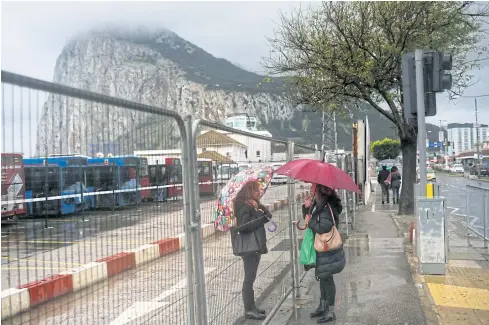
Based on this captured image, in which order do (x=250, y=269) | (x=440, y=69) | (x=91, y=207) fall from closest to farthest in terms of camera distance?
(x=91, y=207) → (x=250, y=269) → (x=440, y=69)

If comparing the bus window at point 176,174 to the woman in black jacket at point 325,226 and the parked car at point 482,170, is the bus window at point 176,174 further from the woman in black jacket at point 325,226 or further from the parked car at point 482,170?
the parked car at point 482,170

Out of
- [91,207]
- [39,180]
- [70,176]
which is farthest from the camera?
[91,207]

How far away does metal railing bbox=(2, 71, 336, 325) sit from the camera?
78.2 inches

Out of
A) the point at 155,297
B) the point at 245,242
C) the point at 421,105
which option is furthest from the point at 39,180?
the point at 421,105

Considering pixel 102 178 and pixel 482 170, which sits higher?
pixel 102 178

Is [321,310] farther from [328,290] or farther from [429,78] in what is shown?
[429,78]

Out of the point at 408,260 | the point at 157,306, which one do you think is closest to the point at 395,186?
the point at 408,260

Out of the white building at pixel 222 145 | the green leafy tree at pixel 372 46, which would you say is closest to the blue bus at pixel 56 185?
the white building at pixel 222 145

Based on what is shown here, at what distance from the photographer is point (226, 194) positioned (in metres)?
4.22

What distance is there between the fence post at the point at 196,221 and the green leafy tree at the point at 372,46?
1167 cm

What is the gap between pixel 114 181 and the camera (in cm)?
243

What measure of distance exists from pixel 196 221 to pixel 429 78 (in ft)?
18.9

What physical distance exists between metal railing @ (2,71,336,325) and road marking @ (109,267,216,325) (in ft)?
0.05

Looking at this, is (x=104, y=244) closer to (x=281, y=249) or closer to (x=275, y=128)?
(x=281, y=249)
